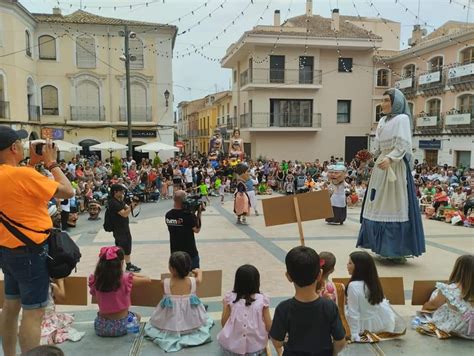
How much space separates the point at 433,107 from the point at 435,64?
2490 mm

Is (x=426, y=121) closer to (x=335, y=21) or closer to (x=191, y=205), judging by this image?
(x=335, y=21)

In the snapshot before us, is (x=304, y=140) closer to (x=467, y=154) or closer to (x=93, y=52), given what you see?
(x=467, y=154)

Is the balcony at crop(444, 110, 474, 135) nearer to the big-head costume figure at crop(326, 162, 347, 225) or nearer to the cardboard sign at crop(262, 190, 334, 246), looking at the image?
the big-head costume figure at crop(326, 162, 347, 225)

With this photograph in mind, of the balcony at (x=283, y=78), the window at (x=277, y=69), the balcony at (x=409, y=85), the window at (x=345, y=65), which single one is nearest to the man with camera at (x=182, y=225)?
the balcony at (x=283, y=78)

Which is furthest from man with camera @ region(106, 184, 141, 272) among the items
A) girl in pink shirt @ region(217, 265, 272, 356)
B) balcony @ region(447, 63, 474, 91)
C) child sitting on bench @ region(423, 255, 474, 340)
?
balcony @ region(447, 63, 474, 91)

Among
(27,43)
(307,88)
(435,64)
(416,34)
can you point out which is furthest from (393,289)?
(416,34)

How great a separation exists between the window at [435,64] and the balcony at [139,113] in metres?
17.5

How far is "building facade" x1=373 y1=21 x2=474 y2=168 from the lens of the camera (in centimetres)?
2245

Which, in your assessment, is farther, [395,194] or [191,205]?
[395,194]

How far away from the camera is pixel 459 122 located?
22641mm

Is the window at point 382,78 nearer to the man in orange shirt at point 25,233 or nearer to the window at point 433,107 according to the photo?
the window at point 433,107

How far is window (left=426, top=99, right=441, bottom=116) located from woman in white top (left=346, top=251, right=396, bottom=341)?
24.0m

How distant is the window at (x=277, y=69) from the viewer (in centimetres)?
2786

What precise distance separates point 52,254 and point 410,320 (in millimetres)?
3421
